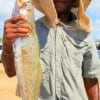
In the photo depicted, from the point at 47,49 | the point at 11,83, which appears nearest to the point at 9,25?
the point at 47,49

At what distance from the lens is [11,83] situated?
835 inches

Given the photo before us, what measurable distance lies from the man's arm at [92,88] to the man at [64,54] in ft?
0.41

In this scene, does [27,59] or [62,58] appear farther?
[62,58]

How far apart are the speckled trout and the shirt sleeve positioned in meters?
1.20

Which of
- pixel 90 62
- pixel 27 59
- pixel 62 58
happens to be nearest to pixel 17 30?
pixel 27 59

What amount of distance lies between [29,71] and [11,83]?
57.0 feet

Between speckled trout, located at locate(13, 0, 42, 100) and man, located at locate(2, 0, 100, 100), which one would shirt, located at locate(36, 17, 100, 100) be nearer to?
man, located at locate(2, 0, 100, 100)

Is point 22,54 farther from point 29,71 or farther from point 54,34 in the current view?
point 54,34

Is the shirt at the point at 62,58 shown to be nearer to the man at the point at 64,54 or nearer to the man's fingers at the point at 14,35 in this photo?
the man at the point at 64,54

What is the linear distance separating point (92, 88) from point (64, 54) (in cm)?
66

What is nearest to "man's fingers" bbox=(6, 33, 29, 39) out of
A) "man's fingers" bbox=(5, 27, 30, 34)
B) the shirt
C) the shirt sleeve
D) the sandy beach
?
"man's fingers" bbox=(5, 27, 30, 34)

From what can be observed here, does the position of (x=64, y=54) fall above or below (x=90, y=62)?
above

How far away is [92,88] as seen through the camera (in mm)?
5367

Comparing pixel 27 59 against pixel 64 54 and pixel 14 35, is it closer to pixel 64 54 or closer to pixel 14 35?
pixel 14 35
